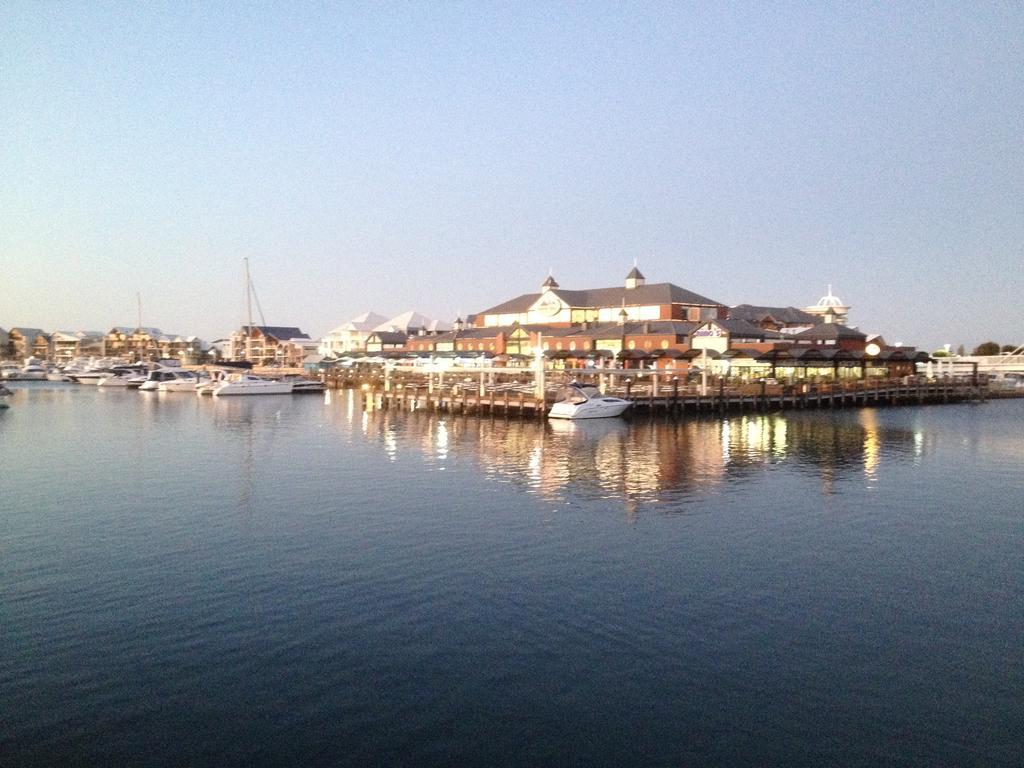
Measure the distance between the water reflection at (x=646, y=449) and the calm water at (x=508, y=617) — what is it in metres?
0.68

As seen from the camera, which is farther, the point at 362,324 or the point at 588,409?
the point at 362,324

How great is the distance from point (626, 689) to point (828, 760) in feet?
11.6

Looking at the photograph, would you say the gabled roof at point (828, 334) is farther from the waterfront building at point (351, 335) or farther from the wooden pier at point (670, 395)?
the waterfront building at point (351, 335)

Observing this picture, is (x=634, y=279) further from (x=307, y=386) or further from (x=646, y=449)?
(x=646, y=449)

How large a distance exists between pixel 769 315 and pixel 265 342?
105 m

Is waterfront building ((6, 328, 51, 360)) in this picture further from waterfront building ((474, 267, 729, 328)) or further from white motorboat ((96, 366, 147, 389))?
waterfront building ((474, 267, 729, 328))

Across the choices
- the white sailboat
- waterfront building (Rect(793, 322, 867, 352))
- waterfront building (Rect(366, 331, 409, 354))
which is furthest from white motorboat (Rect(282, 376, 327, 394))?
waterfront building (Rect(793, 322, 867, 352))

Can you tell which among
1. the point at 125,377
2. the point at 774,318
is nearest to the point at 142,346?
the point at 125,377

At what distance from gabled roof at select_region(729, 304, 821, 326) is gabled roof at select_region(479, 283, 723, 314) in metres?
Result: 5.68

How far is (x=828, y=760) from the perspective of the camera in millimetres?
12031

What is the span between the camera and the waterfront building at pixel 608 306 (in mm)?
106125

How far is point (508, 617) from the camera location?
57.6 ft

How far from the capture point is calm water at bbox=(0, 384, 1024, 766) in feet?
41.5

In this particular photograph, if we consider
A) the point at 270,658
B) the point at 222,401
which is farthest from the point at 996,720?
the point at 222,401
